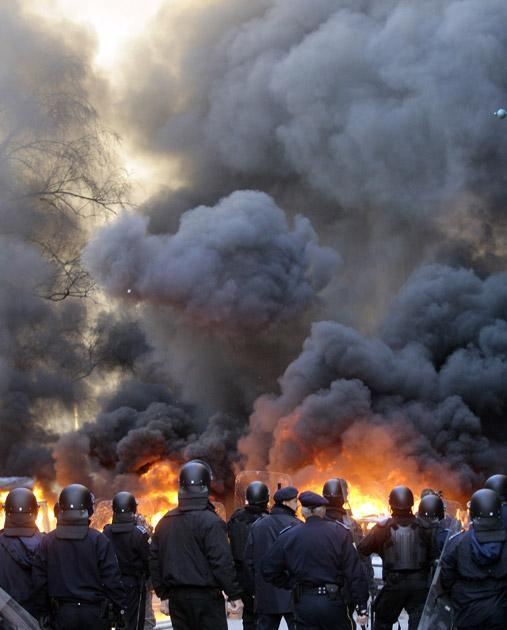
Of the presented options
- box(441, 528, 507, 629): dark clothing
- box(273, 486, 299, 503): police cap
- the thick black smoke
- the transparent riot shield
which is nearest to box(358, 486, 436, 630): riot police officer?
box(273, 486, 299, 503): police cap

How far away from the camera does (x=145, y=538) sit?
33.1 ft

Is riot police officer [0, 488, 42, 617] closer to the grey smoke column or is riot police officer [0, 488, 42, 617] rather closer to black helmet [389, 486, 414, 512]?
black helmet [389, 486, 414, 512]

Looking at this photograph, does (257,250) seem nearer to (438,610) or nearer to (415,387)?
(415,387)

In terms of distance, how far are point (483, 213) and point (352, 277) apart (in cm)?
480

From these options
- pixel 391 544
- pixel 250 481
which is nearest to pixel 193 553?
pixel 391 544

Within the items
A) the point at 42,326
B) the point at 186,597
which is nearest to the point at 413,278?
the point at 42,326

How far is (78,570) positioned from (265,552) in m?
2.14

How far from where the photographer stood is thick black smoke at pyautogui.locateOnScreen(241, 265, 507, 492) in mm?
25812

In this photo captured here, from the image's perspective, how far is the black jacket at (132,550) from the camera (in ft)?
32.8

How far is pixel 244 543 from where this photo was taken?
10500 millimetres

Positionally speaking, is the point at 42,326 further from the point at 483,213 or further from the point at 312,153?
the point at 483,213

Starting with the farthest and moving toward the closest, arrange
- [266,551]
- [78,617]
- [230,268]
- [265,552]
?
[230,268] → [265,552] → [266,551] → [78,617]

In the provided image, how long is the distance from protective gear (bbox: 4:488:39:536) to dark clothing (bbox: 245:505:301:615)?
2.17m

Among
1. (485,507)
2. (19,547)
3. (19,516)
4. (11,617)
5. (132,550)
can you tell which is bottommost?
(11,617)
